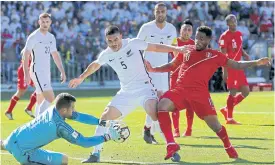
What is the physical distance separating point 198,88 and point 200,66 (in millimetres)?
347

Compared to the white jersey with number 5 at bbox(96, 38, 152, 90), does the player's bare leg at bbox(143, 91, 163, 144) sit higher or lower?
lower

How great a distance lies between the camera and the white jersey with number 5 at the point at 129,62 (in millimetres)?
11359

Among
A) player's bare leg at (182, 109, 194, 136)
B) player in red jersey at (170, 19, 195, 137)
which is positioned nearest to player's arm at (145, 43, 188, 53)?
player in red jersey at (170, 19, 195, 137)

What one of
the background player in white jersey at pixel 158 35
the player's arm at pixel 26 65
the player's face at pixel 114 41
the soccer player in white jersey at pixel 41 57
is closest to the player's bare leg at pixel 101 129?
the player's face at pixel 114 41

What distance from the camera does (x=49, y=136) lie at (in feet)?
30.8

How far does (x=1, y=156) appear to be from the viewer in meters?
11.7

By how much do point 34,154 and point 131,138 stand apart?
441 cm

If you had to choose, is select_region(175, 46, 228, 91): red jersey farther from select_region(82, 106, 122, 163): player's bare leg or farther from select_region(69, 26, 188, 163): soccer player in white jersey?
select_region(82, 106, 122, 163): player's bare leg

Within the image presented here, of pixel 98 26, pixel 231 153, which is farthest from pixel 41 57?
pixel 98 26

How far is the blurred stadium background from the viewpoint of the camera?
99.9 feet

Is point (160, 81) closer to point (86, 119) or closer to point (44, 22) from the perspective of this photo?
point (44, 22)

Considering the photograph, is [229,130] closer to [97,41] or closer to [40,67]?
[40,67]

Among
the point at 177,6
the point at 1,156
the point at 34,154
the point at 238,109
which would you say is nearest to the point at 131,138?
the point at 1,156

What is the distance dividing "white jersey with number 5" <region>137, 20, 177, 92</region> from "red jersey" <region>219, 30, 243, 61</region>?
2777mm
